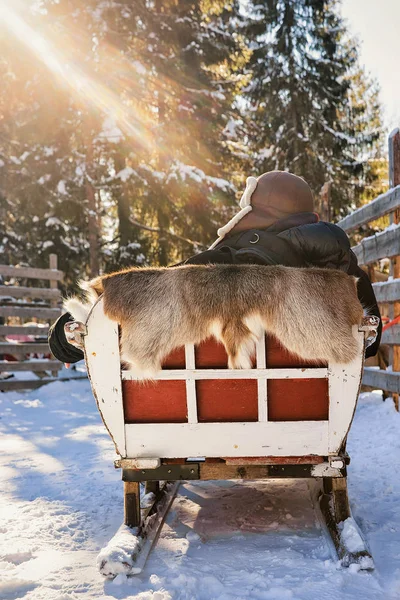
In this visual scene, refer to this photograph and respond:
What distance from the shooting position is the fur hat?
2607 millimetres

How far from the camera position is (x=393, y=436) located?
12.8 ft

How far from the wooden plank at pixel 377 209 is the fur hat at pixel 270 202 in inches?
87.5

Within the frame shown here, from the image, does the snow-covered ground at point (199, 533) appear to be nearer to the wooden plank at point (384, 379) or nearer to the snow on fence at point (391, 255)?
the wooden plank at point (384, 379)

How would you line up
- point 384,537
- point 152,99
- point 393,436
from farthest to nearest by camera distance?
point 152,99
point 393,436
point 384,537

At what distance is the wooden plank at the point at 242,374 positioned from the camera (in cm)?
198

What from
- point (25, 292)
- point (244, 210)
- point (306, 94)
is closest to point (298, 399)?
point (244, 210)

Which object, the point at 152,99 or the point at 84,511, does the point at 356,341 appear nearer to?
the point at 84,511

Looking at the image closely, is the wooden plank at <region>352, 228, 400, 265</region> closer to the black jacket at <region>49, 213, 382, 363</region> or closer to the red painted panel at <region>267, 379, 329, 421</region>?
the black jacket at <region>49, 213, 382, 363</region>

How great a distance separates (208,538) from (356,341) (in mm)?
1125

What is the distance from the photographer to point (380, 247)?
4.91 m

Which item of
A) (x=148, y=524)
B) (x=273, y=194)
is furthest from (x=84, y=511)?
(x=273, y=194)

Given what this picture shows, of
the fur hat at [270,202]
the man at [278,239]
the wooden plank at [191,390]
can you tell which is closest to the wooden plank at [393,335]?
the man at [278,239]

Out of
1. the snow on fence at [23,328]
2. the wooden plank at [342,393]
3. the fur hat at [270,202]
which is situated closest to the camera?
the wooden plank at [342,393]

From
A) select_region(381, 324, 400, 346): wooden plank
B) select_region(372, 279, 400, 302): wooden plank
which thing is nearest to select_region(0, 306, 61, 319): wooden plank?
select_region(372, 279, 400, 302): wooden plank
